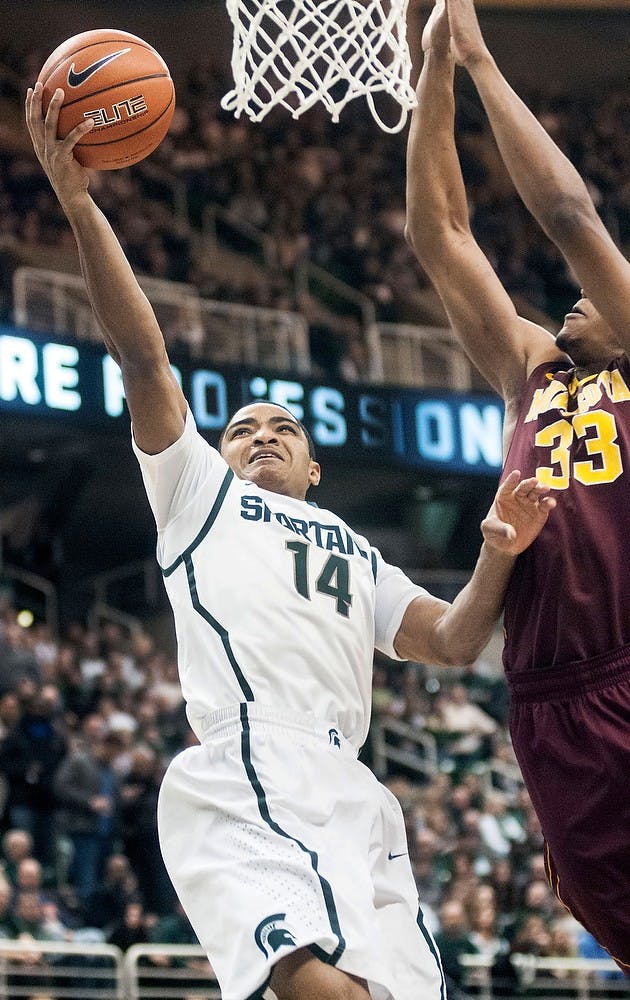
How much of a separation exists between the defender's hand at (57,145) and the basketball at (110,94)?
36mm

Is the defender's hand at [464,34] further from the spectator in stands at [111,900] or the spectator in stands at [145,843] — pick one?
the spectator in stands at [145,843]

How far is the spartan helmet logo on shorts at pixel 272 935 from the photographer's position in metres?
3.48

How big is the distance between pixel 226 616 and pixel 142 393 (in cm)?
64

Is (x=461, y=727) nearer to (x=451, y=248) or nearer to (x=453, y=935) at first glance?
(x=453, y=935)

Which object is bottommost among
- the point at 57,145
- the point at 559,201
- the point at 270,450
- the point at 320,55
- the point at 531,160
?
the point at 270,450

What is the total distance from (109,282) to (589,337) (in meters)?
1.31

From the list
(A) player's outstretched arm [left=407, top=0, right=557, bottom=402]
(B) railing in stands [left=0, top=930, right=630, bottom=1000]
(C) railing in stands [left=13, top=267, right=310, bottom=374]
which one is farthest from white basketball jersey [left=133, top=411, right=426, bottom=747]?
(C) railing in stands [left=13, top=267, right=310, bottom=374]

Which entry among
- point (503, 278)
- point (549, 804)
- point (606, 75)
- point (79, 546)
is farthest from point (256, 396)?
point (549, 804)

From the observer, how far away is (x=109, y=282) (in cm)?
397

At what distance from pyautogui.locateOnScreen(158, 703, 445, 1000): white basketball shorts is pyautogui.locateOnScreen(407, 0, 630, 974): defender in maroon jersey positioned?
449 millimetres

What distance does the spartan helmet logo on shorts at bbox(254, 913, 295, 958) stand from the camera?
11.4 feet

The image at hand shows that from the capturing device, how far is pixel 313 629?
3.99 m

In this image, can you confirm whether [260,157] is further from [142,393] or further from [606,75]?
[142,393]

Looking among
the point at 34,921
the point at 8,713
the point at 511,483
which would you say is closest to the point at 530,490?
the point at 511,483
